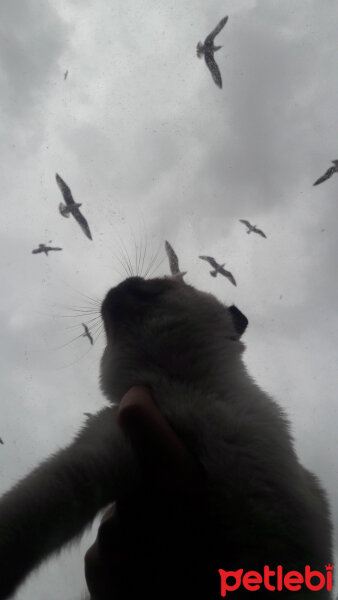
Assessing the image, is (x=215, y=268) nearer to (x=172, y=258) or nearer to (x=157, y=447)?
(x=172, y=258)

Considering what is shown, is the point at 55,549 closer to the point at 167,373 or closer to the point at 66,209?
the point at 167,373

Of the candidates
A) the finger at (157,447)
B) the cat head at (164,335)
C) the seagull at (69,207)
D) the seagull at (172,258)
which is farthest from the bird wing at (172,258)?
the finger at (157,447)

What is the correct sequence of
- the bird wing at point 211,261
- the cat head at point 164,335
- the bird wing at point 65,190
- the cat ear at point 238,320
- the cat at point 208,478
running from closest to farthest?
the cat at point 208,478 → the cat head at point 164,335 → the cat ear at point 238,320 → the bird wing at point 65,190 → the bird wing at point 211,261

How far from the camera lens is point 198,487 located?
2.11m

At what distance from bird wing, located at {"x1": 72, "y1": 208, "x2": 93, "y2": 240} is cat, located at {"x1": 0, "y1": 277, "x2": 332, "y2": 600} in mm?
6474

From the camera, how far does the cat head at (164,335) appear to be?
2891 mm

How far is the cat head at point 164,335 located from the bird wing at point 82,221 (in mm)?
5548

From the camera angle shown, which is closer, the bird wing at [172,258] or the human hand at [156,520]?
the human hand at [156,520]

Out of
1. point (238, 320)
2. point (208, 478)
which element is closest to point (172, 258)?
point (238, 320)

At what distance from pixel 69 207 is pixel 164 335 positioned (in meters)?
6.51

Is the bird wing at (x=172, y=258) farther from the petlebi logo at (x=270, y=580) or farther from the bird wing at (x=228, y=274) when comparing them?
the petlebi logo at (x=270, y=580)

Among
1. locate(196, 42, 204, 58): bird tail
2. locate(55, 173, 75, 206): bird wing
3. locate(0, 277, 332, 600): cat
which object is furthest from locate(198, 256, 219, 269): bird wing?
locate(0, 277, 332, 600): cat

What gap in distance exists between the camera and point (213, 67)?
29.9 feet

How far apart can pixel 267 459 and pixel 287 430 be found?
47 cm
